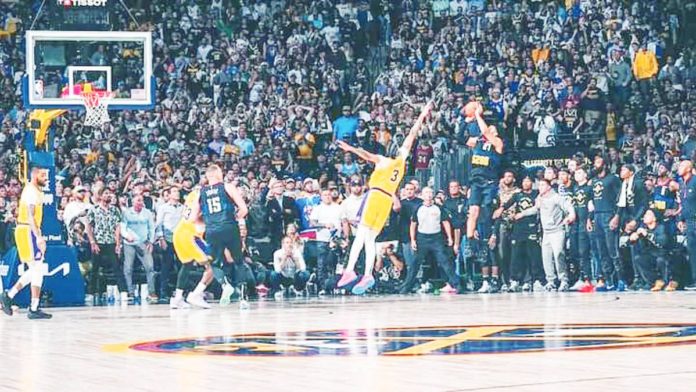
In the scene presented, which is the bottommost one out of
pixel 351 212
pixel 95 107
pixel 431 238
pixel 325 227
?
pixel 431 238

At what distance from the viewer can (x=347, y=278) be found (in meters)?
21.2

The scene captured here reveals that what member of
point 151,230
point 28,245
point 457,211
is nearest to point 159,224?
point 151,230

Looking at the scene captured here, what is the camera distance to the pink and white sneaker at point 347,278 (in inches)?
832

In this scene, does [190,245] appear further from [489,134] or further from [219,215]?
[489,134]

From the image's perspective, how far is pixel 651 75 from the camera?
29.3m

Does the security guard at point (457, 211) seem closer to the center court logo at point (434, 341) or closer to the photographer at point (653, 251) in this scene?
the photographer at point (653, 251)

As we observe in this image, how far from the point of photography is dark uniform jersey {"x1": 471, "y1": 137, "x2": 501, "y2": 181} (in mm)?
22156

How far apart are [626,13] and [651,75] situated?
261cm

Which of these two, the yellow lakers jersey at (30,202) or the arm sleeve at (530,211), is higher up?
the arm sleeve at (530,211)

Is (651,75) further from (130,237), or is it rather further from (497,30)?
(130,237)

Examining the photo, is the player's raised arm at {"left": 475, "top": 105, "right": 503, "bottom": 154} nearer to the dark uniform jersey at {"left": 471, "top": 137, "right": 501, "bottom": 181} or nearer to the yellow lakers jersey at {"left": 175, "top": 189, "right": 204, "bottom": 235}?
the dark uniform jersey at {"left": 471, "top": 137, "right": 501, "bottom": 181}

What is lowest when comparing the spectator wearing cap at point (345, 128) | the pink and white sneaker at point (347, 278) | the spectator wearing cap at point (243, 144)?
the pink and white sneaker at point (347, 278)

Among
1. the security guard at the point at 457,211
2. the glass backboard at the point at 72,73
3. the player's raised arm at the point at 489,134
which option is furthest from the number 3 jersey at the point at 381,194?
the glass backboard at the point at 72,73

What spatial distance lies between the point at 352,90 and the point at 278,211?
31.6ft
